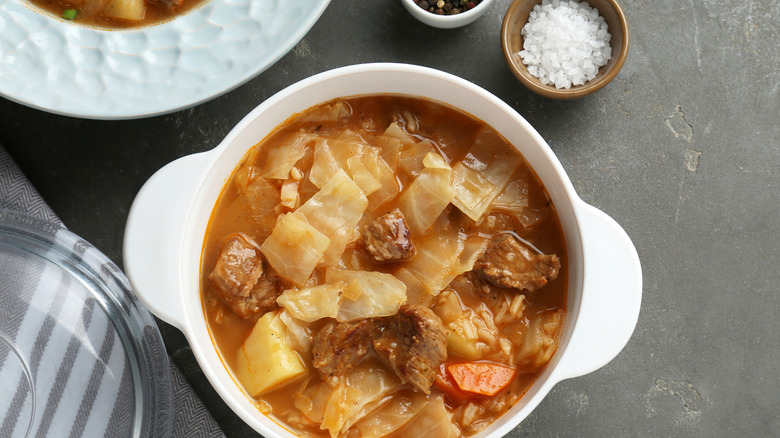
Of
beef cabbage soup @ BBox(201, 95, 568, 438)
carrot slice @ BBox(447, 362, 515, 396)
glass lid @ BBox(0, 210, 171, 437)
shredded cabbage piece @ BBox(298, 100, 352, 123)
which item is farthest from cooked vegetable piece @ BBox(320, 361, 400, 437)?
shredded cabbage piece @ BBox(298, 100, 352, 123)

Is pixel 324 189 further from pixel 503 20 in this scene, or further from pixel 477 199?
pixel 503 20

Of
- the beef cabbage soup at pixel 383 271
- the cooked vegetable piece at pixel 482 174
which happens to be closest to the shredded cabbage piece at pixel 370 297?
the beef cabbage soup at pixel 383 271

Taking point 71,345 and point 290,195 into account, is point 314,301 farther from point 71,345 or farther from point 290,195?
point 71,345

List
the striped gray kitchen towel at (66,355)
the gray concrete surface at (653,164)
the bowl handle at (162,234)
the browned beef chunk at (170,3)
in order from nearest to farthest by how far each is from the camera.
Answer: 1. the bowl handle at (162,234)
2. the browned beef chunk at (170,3)
3. the striped gray kitchen towel at (66,355)
4. the gray concrete surface at (653,164)

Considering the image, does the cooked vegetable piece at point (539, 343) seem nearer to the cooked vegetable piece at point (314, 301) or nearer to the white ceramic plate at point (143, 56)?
the cooked vegetable piece at point (314, 301)

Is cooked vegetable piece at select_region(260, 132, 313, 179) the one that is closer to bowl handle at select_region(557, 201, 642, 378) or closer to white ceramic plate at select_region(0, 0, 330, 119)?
white ceramic plate at select_region(0, 0, 330, 119)

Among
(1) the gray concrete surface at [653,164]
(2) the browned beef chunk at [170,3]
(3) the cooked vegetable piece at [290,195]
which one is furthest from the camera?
(1) the gray concrete surface at [653,164]

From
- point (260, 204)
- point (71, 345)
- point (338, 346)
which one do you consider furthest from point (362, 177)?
point (71, 345)
